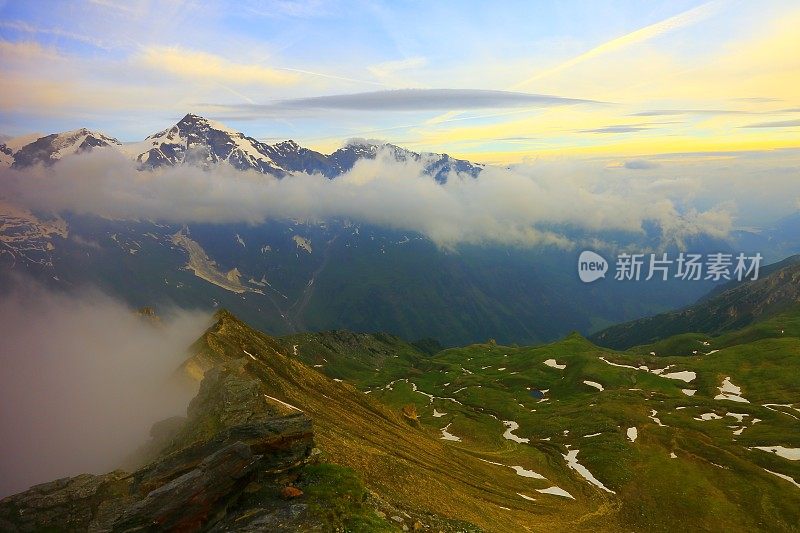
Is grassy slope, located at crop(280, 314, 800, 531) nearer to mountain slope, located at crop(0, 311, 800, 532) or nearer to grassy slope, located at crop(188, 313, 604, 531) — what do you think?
mountain slope, located at crop(0, 311, 800, 532)

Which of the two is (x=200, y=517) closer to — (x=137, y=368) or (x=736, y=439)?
(x=137, y=368)

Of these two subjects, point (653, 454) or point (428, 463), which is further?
point (653, 454)

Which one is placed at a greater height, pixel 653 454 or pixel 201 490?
pixel 201 490

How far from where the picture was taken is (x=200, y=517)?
1206 inches

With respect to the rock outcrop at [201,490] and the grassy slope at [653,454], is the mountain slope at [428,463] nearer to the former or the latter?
the rock outcrop at [201,490]

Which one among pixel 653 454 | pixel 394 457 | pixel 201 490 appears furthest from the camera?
pixel 653 454

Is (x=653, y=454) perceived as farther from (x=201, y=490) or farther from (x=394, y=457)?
(x=201, y=490)

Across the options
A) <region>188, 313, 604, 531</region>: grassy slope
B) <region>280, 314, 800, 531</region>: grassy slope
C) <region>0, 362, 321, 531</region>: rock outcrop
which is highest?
<region>0, 362, 321, 531</region>: rock outcrop

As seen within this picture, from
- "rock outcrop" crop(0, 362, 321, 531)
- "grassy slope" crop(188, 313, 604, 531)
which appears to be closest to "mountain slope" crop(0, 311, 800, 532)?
"rock outcrop" crop(0, 362, 321, 531)

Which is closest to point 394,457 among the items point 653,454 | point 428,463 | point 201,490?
point 428,463

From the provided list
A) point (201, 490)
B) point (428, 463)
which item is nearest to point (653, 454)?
point (428, 463)

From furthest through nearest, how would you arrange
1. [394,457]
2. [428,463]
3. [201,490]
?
1. [428,463]
2. [394,457]
3. [201,490]

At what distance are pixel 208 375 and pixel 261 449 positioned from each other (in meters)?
40.8

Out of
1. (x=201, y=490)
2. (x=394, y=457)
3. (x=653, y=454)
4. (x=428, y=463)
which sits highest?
(x=201, y=490)
